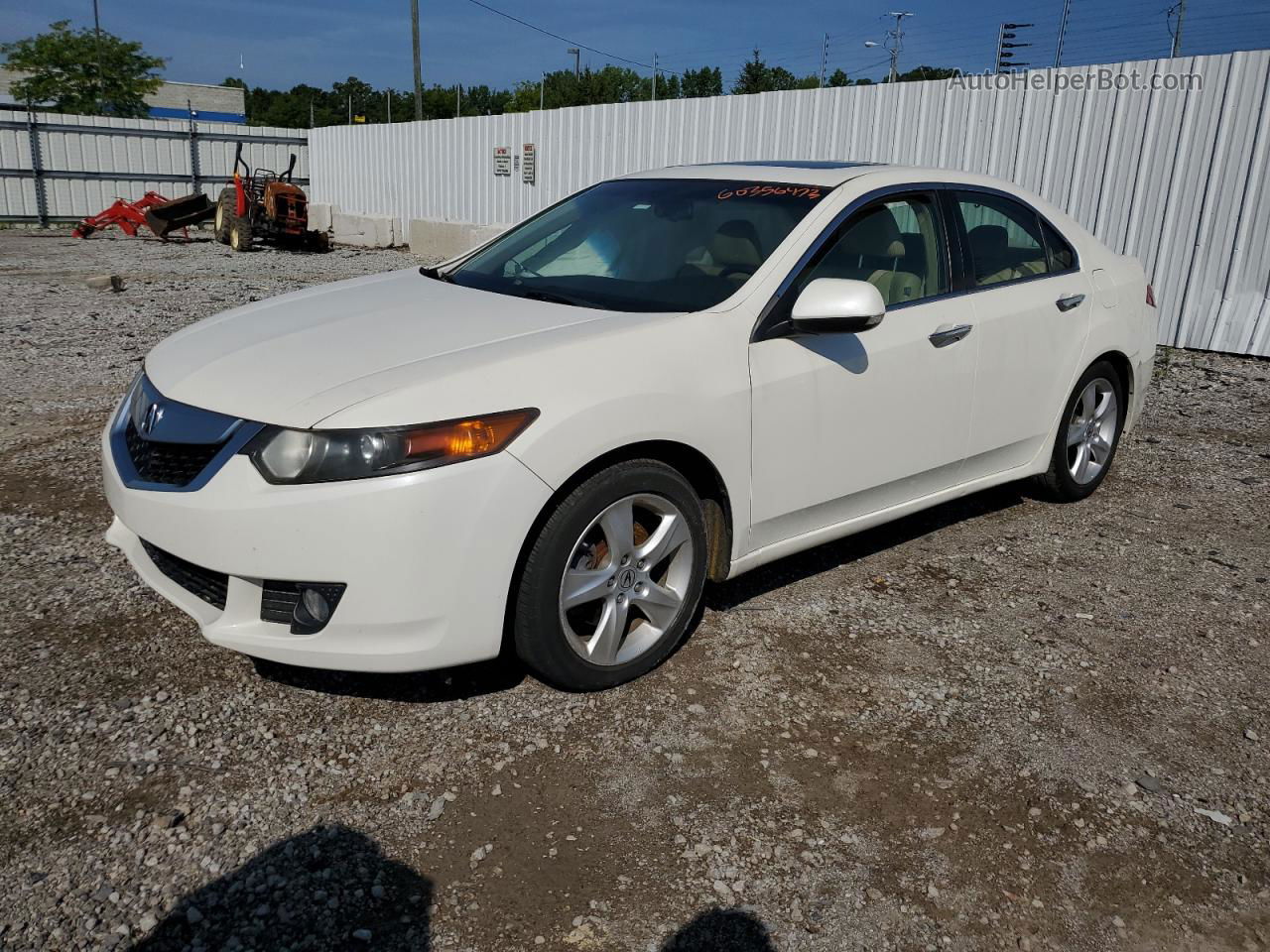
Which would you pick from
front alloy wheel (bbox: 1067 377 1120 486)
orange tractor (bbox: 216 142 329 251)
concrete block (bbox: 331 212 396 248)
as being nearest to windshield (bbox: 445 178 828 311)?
front alloy wheel (bbox: 1067 377 1120 486)

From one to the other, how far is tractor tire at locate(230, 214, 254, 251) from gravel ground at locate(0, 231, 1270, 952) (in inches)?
622

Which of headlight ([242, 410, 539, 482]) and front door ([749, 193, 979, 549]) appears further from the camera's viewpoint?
front door ([749, 193, 979, 549])

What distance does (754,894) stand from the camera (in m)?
2.45

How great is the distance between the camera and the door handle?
3998mm

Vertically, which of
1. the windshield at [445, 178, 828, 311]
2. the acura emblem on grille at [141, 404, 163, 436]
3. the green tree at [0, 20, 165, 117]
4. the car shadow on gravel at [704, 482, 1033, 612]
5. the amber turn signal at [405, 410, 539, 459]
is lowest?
the car shadow on gravel at [704, 482, 1033, 612]

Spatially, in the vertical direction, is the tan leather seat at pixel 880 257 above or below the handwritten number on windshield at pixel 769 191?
below

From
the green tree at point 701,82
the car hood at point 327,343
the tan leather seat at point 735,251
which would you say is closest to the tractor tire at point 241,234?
the car hood at point 327,343

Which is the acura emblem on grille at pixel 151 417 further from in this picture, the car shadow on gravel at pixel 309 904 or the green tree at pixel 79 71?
the green tree at pixel 79 71

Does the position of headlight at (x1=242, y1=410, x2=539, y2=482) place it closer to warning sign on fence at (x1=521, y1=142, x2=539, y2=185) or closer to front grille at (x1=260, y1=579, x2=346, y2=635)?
front grille at (x1=260, y1=579, x2=346, y2=635)

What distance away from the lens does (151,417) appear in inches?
123

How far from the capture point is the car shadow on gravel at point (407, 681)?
10.8ft

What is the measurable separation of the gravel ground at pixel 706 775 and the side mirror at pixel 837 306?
1.15 m

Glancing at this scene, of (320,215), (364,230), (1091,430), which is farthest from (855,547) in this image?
(320,215)

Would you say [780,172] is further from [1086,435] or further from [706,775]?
[706,775]
